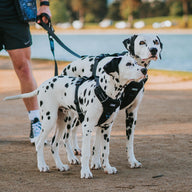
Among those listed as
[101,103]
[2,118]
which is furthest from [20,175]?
[2,118]

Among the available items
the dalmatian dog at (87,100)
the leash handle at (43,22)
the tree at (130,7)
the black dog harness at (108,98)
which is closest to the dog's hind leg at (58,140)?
the dalmatian dog at (87,100)

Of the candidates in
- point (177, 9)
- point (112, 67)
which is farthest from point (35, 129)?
point (177, 9)

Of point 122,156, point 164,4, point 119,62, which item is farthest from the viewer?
point 164,4

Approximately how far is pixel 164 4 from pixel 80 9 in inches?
803

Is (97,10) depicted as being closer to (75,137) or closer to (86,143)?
(75,137)

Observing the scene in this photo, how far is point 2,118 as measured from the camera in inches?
395

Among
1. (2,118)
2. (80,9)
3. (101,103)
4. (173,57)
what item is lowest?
(80,9)

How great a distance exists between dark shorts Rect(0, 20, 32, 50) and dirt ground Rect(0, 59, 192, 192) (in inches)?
61.0

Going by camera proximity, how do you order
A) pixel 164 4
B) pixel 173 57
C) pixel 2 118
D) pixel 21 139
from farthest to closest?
1. pixel 164 4
2. pixel 173 57
3. pixel 2 118
4. pixel 21 139

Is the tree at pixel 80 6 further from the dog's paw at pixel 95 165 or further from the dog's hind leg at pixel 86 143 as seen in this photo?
the dog's hind leg at pixel 86 143

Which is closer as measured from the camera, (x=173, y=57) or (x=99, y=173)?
(x=99, y=173)

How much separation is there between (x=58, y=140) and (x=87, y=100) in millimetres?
905

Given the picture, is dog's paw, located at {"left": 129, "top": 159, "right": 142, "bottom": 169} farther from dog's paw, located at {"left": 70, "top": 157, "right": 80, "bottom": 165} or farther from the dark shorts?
the dark shorts

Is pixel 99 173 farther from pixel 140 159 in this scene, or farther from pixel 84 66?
pixel 84 66
